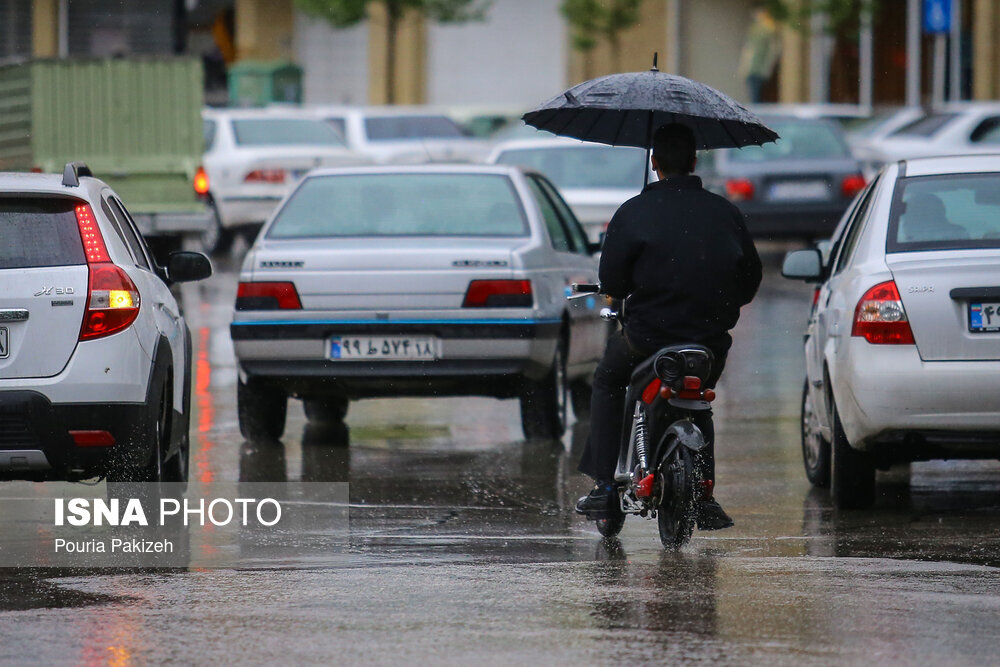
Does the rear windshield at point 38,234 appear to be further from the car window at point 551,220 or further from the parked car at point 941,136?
the parked car at point 941,136

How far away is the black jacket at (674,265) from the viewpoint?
7387mm

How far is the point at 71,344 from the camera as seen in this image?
7.60 m

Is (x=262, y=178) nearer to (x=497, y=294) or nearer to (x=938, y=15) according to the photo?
(x=938, y=15)

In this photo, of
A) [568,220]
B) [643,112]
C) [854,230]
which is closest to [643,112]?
[643,112]

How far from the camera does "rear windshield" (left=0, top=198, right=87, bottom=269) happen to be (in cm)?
768

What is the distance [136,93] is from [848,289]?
44.8 ft

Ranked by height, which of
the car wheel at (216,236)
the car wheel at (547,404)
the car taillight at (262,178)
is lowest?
the car wheel at (216,236)

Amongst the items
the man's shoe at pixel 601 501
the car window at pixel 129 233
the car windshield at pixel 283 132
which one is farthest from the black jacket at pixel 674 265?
the car windshield at pixel 283 132

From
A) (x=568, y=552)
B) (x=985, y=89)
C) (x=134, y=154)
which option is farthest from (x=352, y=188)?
(x=985, y=89)

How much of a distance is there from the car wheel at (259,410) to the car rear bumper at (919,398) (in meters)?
3.67

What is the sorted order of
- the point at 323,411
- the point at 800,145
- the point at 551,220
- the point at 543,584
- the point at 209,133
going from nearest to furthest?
the point at 543,584, the point at 551,220, the point at 323,411, the point at 800,145, the point at 209,133

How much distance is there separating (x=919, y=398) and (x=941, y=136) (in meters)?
19.9

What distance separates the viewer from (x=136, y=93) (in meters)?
21.0

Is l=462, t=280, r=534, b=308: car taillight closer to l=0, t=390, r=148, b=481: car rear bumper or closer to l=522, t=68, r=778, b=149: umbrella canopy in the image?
l=522, t=68, r=778, b=149: umbrella canopy
